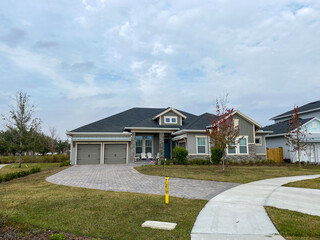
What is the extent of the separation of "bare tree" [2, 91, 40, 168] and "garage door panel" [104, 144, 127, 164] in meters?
8.26

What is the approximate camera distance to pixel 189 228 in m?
4.71

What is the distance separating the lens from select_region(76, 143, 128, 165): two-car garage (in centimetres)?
2216

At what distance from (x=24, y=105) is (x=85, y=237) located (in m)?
22.3

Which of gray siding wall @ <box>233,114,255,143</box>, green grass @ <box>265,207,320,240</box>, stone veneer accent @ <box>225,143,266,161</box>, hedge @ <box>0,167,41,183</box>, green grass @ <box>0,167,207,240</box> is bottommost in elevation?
hedge @ <box>0,167,41,183</box>

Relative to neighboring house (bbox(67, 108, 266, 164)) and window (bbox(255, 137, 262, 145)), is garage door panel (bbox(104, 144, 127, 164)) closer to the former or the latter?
neighboring house (bbox(67, 108, 266, 164))

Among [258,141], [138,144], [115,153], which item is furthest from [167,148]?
[258,141]

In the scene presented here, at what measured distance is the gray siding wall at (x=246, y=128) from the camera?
21344 mm

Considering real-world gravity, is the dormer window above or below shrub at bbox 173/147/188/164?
above

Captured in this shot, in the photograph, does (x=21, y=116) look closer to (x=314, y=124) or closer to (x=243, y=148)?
(x=243, y=148)

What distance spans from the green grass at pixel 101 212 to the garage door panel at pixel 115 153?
45.7ft

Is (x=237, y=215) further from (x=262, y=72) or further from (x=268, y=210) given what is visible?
(x=262, y=72)

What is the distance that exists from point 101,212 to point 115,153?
17.0 meters

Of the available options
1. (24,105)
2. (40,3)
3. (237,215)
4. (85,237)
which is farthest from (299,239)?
(24,105)

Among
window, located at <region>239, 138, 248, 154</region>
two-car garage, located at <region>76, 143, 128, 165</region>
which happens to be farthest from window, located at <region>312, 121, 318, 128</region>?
two-car garage, located at <region>76, 143, 128, 165</region>
